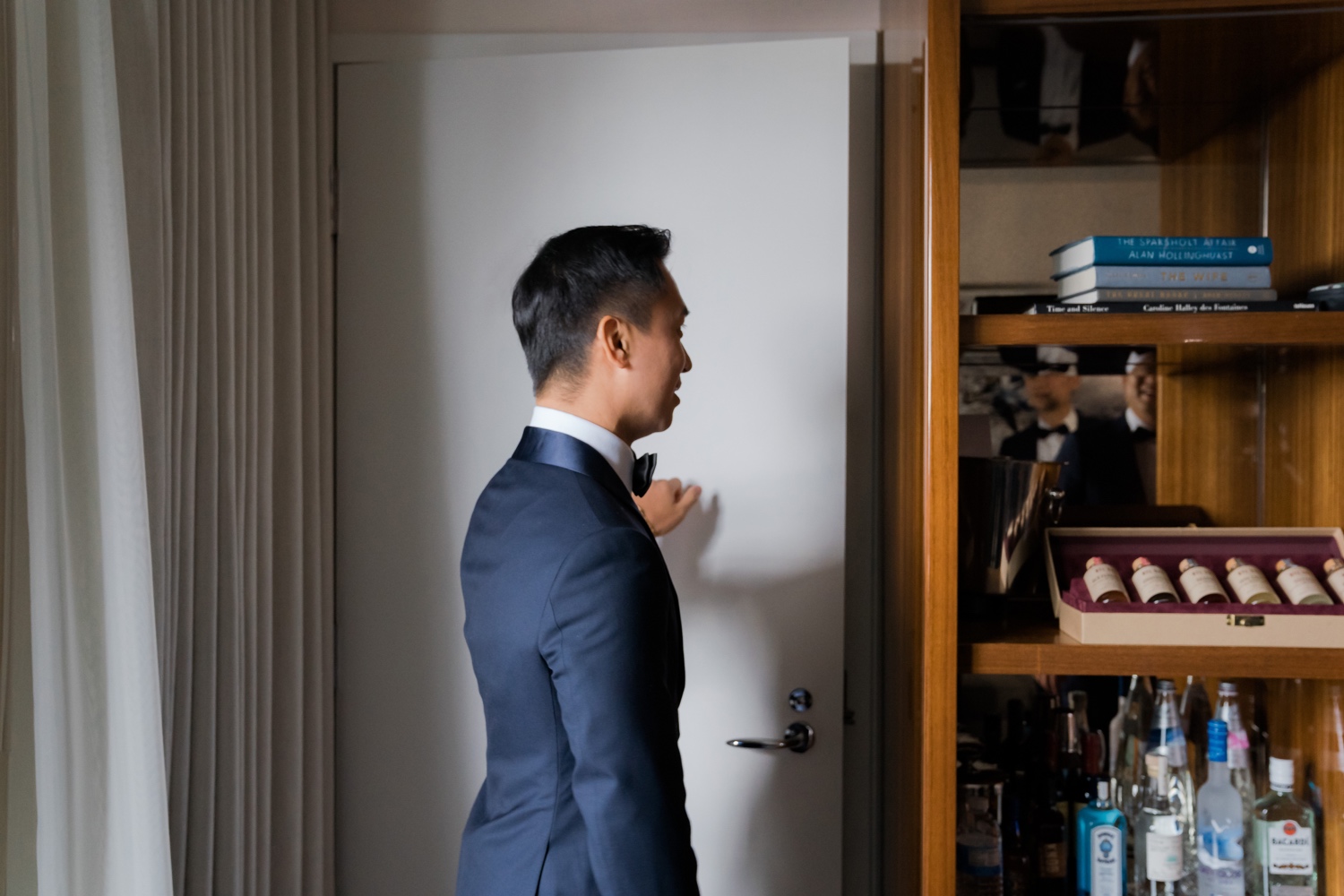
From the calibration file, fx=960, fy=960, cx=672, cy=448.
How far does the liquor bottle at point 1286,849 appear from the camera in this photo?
130 cm

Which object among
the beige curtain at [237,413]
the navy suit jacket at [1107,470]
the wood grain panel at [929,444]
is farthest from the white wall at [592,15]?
the navy suit jacket at [1107,470]

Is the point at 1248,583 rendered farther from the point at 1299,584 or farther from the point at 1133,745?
the point at 1133,745

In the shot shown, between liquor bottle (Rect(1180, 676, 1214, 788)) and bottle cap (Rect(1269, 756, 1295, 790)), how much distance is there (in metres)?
0.19

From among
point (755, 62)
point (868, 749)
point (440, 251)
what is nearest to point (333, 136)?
point (440, 251)

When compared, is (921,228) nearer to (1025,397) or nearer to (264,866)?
(1025,397)

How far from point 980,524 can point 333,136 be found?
4.35ft

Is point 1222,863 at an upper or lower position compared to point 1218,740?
lower

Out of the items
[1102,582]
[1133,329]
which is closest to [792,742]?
[1102,582]

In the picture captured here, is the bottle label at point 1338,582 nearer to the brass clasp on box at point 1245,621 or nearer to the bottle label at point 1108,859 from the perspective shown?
the brass clasp on box at point 1245,621

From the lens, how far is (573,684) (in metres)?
1.03

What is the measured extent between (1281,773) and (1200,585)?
0.30 meters

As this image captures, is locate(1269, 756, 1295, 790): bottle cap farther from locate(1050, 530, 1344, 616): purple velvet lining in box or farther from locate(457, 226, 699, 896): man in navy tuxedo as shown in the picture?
locate(457, 226, 699, 896): man in navy tuxedo

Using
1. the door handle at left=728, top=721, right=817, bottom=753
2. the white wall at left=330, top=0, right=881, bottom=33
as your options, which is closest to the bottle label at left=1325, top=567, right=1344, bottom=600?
the door handle at left=728, top=721, right=817, bottom=753

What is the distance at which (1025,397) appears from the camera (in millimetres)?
1624
